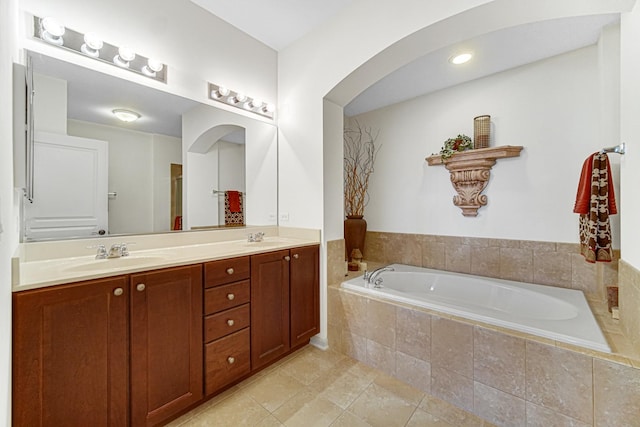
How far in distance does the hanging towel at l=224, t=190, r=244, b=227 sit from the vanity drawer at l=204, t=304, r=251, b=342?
0.91 meters

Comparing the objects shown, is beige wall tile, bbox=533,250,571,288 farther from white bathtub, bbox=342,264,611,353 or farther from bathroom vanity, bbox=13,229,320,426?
bathroom vanity, bbox=13,229,320,426

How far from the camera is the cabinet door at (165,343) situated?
1298 mm

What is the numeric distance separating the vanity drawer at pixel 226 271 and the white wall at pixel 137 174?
0.66m

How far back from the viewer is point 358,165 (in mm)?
3650

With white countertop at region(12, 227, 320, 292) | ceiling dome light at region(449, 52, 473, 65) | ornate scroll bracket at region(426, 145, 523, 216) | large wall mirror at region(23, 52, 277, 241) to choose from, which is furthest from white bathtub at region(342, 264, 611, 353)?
ceiling dome light at region(449, 52, 473, 65)

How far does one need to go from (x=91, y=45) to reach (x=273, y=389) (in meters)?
2.42

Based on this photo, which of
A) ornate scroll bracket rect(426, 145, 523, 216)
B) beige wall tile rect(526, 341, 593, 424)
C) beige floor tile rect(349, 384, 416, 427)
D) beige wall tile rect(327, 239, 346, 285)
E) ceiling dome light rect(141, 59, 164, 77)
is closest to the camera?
beige wall tile rect(526, 341, 593, 424)

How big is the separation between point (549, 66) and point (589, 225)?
1.47 m

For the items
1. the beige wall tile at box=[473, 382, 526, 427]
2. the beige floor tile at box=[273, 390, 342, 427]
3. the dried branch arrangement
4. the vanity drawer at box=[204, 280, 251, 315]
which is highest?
the dried branch arrangement

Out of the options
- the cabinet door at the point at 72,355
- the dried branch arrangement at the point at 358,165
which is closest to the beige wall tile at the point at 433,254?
the dried branch arrangement at the point at 358,165

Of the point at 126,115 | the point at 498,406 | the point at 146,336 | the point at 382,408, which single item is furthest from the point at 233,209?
the point at 498,406

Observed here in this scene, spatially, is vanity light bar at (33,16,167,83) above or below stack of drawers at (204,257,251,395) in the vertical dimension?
above

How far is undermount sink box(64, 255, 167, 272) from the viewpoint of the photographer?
Answer: 133 centimetres

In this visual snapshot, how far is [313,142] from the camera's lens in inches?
93.0
